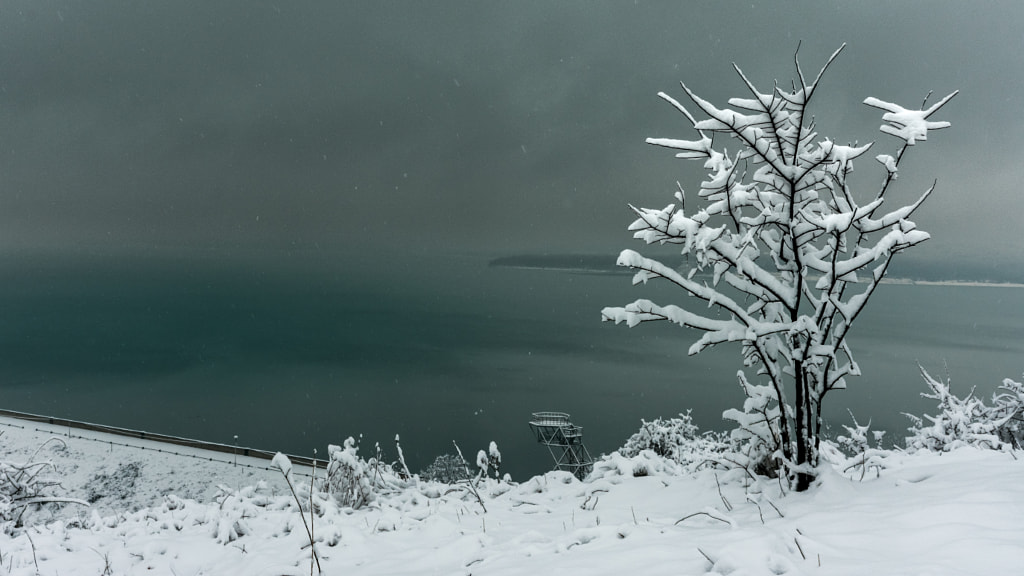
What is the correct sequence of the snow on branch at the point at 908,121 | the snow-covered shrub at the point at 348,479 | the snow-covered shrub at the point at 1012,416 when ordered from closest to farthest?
the snow on branch at the point at 908,121 < the snow-covered shrub at the point at 348,479 < the snow-covered shrub at the point at 1012,416

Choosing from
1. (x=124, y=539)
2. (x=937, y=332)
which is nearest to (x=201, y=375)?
(x=124, y=539)

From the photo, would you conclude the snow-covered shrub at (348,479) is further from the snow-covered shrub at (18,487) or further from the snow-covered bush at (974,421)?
the snow-covered bush at (974,421)

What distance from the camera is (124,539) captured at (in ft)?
16.6

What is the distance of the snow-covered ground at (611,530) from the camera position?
2.42 metres

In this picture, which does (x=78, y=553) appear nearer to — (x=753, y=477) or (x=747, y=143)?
(x=753, y=477)

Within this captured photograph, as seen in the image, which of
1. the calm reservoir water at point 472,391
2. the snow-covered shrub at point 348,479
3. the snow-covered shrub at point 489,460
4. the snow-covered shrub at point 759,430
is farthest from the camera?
the calm reservoir water at point 472,391

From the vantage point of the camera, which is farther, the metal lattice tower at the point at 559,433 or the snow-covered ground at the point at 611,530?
the metal lattice tower at the point at 559,433

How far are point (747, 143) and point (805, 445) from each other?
8.17 feet

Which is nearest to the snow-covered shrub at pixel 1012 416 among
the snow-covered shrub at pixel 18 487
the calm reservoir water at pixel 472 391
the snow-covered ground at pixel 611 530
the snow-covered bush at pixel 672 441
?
the snow-covered ground at pixel 611 530

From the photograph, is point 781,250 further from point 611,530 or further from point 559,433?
point 559,433

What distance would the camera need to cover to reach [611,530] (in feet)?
11.3

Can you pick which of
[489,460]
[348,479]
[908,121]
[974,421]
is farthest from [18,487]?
[974,421]

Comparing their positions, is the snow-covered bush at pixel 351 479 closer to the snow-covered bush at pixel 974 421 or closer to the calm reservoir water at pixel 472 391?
the snow-covered bush at pixel 974 421

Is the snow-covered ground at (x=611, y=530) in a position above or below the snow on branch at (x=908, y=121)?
below
